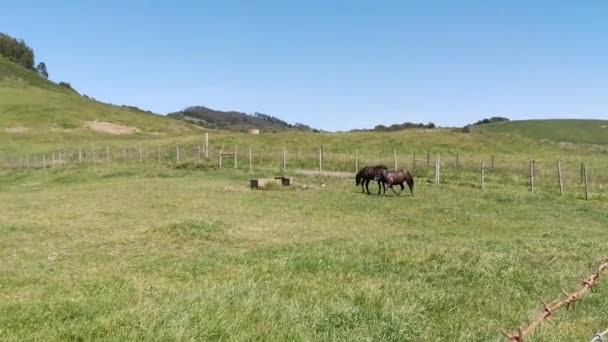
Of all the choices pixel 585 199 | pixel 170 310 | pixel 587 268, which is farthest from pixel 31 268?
pixel 585 199

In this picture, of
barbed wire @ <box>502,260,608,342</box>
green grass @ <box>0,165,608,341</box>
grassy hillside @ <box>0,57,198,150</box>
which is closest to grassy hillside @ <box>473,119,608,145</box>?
grassy hillside @ <box>0,57,198,150</box>

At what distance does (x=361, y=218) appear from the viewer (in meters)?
20.4

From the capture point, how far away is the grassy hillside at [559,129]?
346 feet

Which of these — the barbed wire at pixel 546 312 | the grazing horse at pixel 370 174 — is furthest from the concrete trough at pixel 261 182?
the barbed wire at pixel 546 312

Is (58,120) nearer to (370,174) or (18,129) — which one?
(18,129)

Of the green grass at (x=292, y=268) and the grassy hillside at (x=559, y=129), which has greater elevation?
the grassy hillside at (x=559, y=129)

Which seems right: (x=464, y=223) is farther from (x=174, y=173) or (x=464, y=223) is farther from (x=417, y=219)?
(x=174, y=173)

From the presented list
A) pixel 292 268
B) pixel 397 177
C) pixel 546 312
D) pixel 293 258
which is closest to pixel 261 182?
pixel 397 177

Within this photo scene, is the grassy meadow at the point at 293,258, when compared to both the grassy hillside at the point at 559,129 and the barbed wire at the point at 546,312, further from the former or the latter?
the grassy hillside at the point at 559,129

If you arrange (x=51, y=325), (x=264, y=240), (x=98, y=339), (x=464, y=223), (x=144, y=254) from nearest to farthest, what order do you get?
(x=98, y=339) → (x=51, y=325) → (x=144, y=254) → (x=264, y=240) → (x=464, y=223)

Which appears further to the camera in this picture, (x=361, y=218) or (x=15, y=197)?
(x=15, y=197)

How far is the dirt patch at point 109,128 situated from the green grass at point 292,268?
75897mm

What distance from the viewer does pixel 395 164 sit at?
129ft

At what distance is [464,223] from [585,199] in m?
11.0
